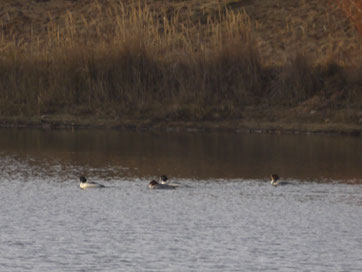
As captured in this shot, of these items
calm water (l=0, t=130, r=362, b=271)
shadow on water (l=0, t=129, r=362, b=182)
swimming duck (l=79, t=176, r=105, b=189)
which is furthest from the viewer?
shadow on water (l=0, t=129, r=362, b=182)

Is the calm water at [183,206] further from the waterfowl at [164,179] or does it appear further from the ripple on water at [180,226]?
the waterfowl at [164,179]

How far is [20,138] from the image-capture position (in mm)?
24547

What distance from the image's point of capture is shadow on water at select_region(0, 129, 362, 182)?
738 inches

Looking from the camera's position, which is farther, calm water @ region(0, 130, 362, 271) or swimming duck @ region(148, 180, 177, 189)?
swimming duck @ region(148, 180, 177, 189)

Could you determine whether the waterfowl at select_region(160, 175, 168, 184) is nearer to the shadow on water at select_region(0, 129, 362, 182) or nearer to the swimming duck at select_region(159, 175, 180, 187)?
the swimming duck at select_region(159, 175, 180, 187)

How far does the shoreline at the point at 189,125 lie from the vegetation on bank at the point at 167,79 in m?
0.41

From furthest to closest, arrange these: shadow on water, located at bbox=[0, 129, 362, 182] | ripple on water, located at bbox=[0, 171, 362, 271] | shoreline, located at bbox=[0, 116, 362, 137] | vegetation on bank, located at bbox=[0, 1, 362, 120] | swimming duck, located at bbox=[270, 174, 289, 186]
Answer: vegetation on bank, located at bbox=[0, 1, 362, 120] → shoreline, located at bbox=[0, 116, 362, 137] → shadow on water, located at bbox=[0, 129, 362, 182] → swimming duck, located at bbox=[270, 174, 289, 186] → ripple on water, located at bbox=[0, 171, 362, 271]

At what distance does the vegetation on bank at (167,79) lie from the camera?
2772cm

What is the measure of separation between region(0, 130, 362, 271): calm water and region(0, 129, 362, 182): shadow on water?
3 centimetres

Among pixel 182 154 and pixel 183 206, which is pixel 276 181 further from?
pixel 182 154

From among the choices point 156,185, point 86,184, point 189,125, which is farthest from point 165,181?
point 189,125

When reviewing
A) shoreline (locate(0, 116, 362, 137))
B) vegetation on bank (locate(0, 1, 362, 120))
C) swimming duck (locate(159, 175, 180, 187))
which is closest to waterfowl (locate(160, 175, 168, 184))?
swimming duck (locate(159, 175, 180, 187))

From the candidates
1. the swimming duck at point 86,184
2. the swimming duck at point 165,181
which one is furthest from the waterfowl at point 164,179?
the swimming duck at point 86,184

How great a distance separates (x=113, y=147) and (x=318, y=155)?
17.0ft
